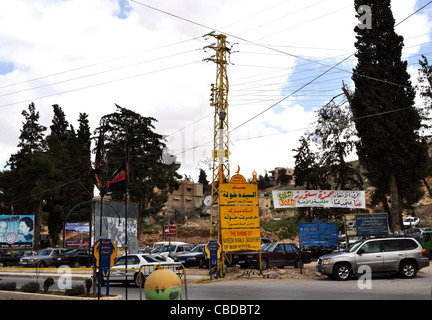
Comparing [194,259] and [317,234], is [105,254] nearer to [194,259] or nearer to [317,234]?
[317,234]

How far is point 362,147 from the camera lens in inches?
1442

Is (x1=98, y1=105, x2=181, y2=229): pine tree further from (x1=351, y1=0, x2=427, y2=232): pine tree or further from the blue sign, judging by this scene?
the blue sign

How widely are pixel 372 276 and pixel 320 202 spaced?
300 inches

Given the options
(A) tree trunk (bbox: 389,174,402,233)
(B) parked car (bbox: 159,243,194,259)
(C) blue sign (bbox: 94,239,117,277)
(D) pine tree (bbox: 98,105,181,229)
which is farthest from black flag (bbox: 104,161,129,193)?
(D) pine tree (bbox: 98,105,181,229)

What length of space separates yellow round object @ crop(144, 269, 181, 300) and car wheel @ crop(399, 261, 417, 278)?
507 inches

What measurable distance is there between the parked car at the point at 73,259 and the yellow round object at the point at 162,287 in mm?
23832

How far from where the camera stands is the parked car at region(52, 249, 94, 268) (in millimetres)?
32125

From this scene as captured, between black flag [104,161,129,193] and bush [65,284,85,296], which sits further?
black flag [104,161,129,193]

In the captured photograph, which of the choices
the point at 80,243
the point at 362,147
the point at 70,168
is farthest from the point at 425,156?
the point at 70,168

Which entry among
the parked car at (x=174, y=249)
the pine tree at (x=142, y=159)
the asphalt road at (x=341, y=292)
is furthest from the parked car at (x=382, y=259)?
the pine tree at (x=142, y=159)

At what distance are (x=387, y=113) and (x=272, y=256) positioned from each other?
1592cm

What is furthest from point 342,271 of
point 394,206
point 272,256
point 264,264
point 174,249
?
point 394,206

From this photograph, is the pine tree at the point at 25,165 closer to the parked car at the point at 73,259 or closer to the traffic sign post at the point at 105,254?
the parked car at the point at 73,259
